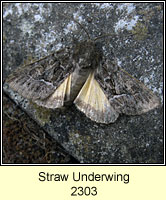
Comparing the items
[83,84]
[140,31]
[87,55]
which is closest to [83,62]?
[87,55]

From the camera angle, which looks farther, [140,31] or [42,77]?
[140,31]

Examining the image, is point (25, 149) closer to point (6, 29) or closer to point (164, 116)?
point (6, 29)

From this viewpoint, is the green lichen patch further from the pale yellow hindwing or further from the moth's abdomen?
the pale yellow hindwing

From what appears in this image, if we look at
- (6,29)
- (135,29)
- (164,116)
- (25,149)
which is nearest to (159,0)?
(135,29)

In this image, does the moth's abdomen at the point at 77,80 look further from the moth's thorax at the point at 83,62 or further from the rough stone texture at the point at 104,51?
the rough stone texture at the point at 104,51

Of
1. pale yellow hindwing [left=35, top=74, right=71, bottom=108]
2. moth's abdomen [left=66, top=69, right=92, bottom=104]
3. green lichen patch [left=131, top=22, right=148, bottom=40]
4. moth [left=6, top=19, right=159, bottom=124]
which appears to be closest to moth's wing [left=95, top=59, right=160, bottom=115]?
moth [left=6, top=19, right=159, bottom=124]

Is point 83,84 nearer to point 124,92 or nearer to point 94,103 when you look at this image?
point 94,103
